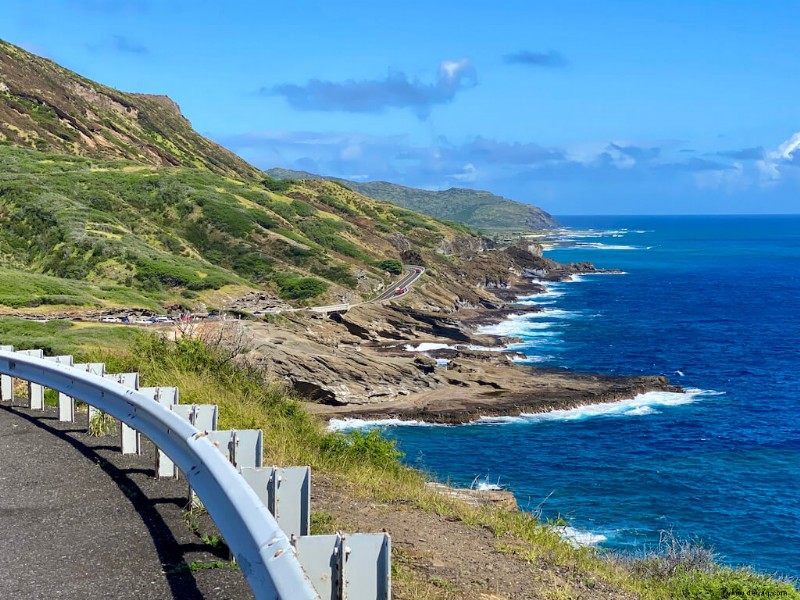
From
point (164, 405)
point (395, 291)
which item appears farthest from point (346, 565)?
point (395, 291)

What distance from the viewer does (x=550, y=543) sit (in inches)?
299

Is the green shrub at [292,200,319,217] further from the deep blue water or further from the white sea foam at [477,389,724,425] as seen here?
the white sea foam at [477,389,724,425]

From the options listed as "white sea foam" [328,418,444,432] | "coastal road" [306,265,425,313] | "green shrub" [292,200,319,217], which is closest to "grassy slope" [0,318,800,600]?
"white sea foam" [328,418,444,432]

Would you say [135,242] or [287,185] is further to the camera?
[287,185]

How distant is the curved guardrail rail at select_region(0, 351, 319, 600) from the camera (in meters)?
3.77

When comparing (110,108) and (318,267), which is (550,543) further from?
(110,108)

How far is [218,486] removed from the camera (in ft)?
16.6

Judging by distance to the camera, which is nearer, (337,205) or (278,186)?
(278,186)

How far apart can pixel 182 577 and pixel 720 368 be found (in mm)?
59698

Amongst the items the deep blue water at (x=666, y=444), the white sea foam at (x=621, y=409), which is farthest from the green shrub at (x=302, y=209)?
the white sea foam at (x=621, y=409)

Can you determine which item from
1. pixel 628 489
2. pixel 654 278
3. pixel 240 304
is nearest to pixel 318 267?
pixel 240 304

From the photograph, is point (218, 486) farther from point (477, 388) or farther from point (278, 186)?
point (278, 186)

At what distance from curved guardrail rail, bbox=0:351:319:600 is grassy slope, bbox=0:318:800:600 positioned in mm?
1275

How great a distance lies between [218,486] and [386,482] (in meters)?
4.02
